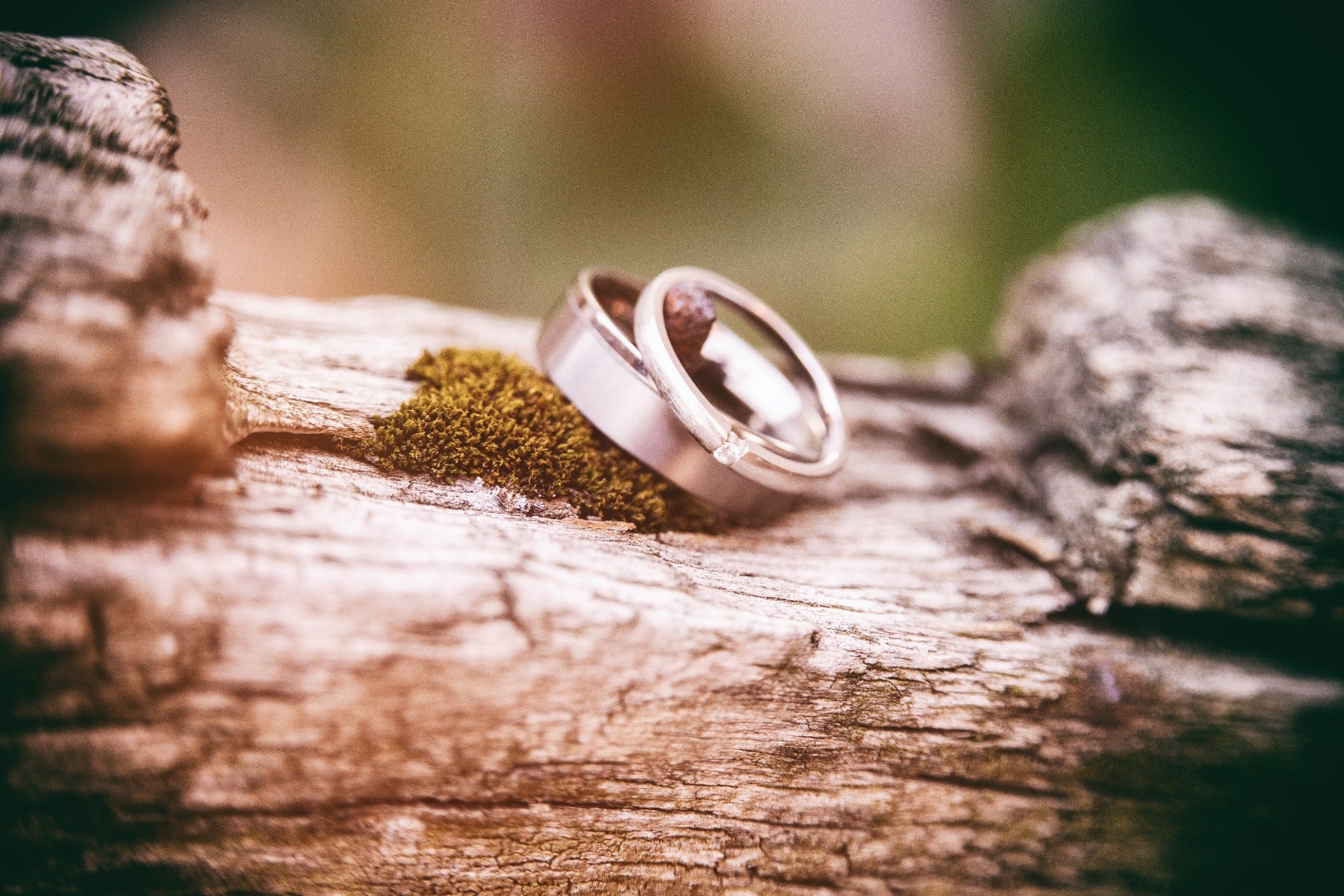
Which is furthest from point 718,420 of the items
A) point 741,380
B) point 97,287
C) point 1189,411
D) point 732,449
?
point 1189,411

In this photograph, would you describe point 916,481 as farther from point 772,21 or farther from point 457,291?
point 772,21

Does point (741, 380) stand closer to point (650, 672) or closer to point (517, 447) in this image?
point (517, 447)

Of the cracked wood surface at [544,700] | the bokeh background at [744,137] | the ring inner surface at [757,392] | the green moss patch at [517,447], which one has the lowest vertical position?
the cracked wood surface at [544,700]

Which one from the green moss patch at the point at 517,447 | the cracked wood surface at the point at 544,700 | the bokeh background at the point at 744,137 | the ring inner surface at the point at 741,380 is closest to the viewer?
the cracked wood surface at the point at 544,700

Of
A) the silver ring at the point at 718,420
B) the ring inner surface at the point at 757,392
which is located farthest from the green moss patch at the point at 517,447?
the ring inner surface at the point at 757,392

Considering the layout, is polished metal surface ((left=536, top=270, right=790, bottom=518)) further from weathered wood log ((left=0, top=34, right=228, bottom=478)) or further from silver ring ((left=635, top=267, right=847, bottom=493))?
weathered wood log ((left=0, top=34, right=228, bottom=478))

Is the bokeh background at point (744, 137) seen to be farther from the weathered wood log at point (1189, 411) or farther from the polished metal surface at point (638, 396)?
the polished metal surface at point (638, 396)
